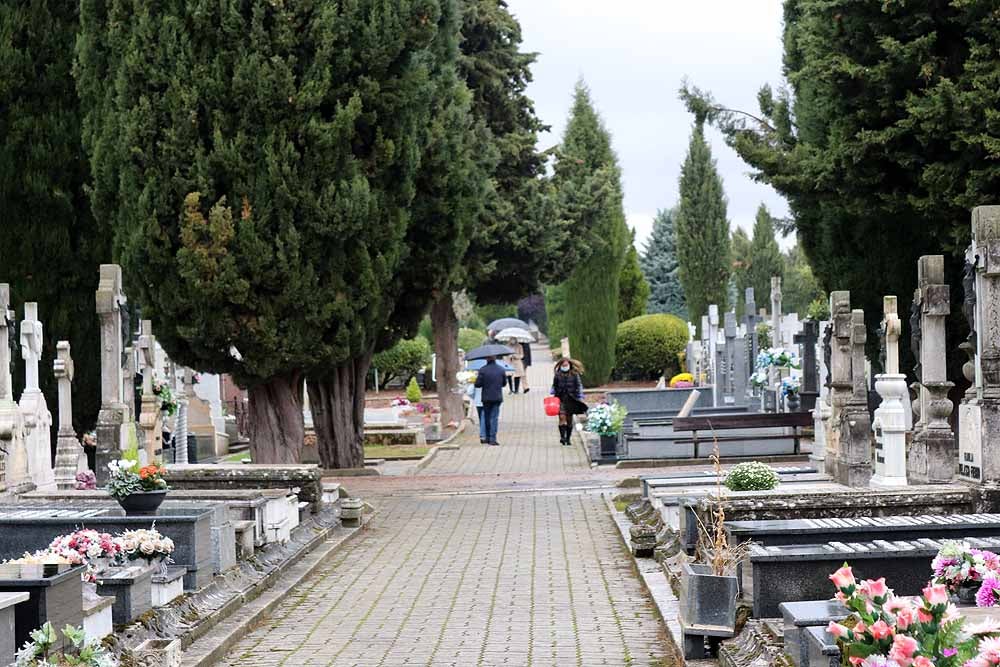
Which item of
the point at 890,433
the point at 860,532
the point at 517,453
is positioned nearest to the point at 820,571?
the point at 860,532

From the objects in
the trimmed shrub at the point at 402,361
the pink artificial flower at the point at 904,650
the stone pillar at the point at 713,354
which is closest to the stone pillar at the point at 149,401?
the pink artificial flower at the point at 904,650

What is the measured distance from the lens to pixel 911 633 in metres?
4.39

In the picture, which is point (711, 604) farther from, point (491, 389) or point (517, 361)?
point (517, 361)

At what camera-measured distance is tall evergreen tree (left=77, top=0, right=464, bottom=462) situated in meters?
17.1

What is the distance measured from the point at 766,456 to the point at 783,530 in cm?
1260

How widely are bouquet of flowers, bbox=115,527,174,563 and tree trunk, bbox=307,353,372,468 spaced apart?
37.4ft

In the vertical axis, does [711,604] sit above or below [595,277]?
below

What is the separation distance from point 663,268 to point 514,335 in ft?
92.9

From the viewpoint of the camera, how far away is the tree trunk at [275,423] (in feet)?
61.3

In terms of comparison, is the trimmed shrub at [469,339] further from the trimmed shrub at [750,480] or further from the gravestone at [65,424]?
the trimmed shrub at [750,480]

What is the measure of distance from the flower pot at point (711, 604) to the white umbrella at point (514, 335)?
4105 centimetres

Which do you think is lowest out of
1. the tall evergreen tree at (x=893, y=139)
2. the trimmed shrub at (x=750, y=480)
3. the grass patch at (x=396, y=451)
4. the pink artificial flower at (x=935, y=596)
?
the grass patch at (x=396, y=451)

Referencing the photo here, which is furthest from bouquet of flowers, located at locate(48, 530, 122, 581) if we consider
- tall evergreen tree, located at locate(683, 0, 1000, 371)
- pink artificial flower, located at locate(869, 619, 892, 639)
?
tall evergreen tree, located at locate(683, 0, 1000, 371)

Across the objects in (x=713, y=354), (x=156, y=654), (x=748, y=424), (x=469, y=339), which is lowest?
(x=156, y=654)
